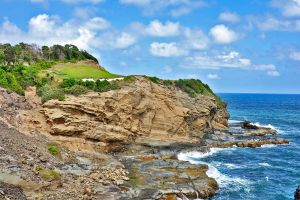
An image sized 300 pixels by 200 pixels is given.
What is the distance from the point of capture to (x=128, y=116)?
6225 centimetres

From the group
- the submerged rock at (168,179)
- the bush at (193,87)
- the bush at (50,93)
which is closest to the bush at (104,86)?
the bush at (50,93)

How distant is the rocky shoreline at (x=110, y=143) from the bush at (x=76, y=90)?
156 cm

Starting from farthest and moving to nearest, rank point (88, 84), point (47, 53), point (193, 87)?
point (47, 53), point (193, 87), point (88, 84)

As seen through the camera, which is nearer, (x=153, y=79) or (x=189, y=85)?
(x=153, y=79)

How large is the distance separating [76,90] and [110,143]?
8.69 m

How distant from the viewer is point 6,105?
187 ft

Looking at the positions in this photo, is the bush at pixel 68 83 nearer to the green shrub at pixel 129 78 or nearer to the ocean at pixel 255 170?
the green shrub at pixel 129 78

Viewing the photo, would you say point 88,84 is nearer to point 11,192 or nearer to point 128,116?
point 128,116

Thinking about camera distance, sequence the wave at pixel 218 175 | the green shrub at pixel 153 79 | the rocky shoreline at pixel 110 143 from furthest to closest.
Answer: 1. the green shrub at pixel 153 79
2. the wave at pixel 218 175
3. the rocky shoreline at pixel 110 143

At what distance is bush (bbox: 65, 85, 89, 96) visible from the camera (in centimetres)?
6112

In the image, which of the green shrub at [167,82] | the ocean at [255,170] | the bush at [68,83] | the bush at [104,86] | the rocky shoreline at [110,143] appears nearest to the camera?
the rocky shoreline at [110,143]

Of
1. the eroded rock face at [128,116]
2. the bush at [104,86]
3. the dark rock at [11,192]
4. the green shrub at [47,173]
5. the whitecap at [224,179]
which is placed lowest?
Answer: the whitecap at [224,179]

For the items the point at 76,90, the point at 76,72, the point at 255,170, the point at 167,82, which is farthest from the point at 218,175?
the point at 76,72

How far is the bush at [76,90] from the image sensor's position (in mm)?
61125
